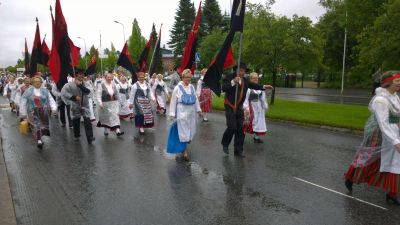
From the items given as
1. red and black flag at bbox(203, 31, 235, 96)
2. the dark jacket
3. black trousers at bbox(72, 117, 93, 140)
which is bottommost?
black trousers at bbox(72, 117, 93, 140)

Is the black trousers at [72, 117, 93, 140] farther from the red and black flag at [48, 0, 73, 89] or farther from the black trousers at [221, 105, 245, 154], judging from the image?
the black trousers at [221, 105, 245, 154]

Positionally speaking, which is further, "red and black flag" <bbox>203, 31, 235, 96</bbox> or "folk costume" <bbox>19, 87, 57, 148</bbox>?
"folk costume" <bbox>19, 87, 57, 148</bbox>

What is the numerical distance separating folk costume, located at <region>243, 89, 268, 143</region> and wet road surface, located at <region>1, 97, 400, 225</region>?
1.07 feet

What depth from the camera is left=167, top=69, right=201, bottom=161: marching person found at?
28.6 ft

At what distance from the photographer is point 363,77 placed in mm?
42844

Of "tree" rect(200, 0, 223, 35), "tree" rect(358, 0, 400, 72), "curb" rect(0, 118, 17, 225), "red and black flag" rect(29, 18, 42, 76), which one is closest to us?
"curb" rect(0, 118, 17, 225)

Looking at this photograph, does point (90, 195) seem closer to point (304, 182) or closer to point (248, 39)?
point (304, 182)

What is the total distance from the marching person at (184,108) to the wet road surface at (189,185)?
1.71ft

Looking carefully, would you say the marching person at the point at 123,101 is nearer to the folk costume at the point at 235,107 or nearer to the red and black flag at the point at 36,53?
the red and black flag at the point at 36,53

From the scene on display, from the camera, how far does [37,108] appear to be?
10500 millimetres

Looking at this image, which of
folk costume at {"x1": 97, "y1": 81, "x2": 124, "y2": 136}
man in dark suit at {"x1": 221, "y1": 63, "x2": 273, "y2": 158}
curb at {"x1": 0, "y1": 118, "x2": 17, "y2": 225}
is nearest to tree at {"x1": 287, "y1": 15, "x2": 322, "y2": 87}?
folk costume at {"x1": 97, "y1": 81, "x2": 124, "y2": 136}

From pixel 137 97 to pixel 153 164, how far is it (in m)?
4.64

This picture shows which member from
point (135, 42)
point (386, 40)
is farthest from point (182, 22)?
point (386, 40)

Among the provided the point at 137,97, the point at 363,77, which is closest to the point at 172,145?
the point at 137,97
